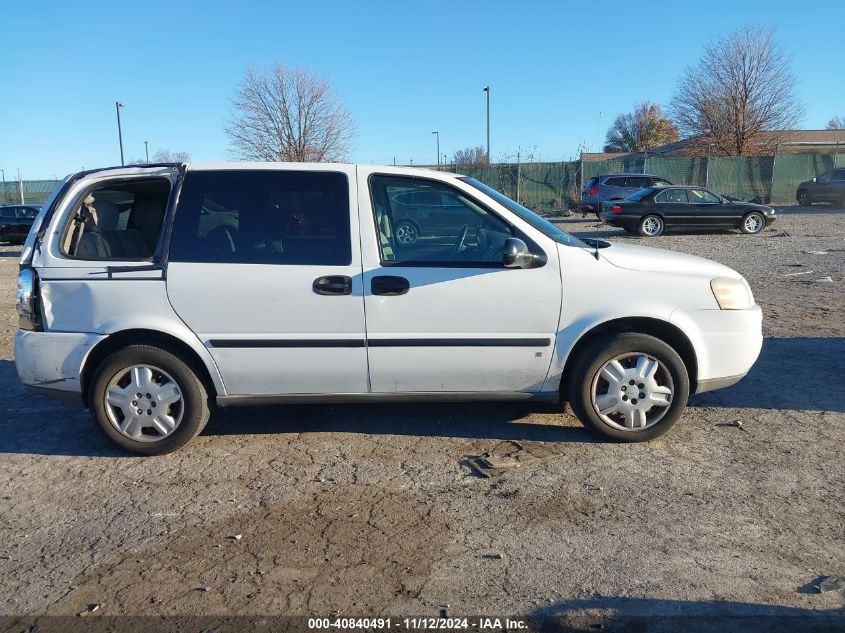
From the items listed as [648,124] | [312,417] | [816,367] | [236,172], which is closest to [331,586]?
[312,417]

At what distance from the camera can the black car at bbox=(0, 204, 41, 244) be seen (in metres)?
21.8

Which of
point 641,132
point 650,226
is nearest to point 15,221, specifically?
point 650,226

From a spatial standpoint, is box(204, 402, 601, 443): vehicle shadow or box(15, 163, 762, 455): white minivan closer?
box(15, 163, 762, 455): white minivan

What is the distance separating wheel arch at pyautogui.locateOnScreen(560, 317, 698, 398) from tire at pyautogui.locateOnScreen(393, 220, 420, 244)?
1.25 metres

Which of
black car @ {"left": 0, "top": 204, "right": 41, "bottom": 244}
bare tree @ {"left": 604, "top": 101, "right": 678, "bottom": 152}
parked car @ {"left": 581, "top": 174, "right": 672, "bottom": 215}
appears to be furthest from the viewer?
bare tree @ {"left": 604, "top": 101, "right": 678, "bottom": 152}

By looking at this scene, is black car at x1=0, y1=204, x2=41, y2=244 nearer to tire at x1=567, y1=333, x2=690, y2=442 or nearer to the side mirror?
the side mirror

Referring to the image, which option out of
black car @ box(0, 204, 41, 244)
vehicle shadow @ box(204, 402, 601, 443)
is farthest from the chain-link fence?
vehicle shadow @ box(204, 402, 601, 443)

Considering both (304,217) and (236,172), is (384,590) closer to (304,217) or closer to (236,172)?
(304,217)

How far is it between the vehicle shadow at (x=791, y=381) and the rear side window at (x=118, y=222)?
4.17m

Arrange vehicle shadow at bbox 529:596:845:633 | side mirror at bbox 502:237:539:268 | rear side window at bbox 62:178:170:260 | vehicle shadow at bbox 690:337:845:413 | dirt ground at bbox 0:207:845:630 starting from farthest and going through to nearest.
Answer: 1. vehicle shadow at bbox 690:337:845:413
2. rear side window at bbox 62:178:170:260
3. side mirror at bbox 502:237:539:268
4. dirt ground at bbox 0:207:845:630
5. vehicle shadow at bbox 529:596:845:633

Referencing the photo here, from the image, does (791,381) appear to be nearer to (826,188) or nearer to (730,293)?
(730,293)

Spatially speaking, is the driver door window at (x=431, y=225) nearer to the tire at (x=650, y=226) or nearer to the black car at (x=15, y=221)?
the tire at (x=650, y=226)

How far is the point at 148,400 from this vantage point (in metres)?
4.44

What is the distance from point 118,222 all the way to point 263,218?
1.10 metres
